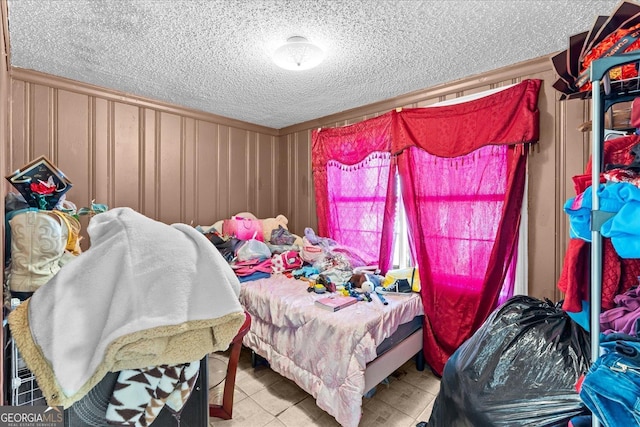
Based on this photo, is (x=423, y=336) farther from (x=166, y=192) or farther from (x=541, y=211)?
(x=166, y=192)

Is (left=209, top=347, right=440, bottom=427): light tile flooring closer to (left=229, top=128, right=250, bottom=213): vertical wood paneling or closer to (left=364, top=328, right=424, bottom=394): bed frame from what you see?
(left=364, top=328, right=424, bottom=394): bed frame

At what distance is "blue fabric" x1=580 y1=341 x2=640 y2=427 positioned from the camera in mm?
702

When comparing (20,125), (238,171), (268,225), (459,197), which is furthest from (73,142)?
(459,197)

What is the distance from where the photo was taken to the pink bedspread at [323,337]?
1688 mm

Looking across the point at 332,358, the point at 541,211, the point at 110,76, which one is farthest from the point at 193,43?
the point at 541,211

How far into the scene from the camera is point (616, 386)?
2.37 feet

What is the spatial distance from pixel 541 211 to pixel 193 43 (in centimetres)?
264

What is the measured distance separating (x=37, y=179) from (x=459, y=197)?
259cm

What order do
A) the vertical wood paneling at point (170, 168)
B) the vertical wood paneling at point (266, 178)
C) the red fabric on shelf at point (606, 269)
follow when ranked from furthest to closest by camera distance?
the vertical wood paneling at point (266, 178)
the vertical wood paneling at point (170, 168)
the red fabric on shelf at point (606, 269)

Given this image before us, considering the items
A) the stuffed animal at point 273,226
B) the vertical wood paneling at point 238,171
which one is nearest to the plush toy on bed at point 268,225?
the stuffed animal at point 273,226

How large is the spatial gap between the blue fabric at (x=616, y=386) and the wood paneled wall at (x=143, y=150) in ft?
10.3

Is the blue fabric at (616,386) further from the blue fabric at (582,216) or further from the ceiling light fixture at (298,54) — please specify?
the ceiling light fixture at (298,54)

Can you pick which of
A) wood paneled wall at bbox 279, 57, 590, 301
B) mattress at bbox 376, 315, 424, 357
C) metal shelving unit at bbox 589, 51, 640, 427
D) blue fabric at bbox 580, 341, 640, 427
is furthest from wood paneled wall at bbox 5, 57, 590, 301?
blue fabric at bbox 580, 341, 640, 427

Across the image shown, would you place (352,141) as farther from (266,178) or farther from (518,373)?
(518,373)
